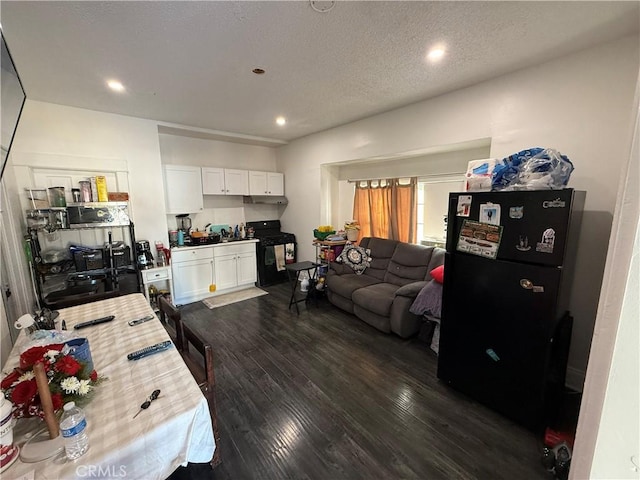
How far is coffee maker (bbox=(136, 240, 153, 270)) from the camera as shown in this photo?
3.44 m

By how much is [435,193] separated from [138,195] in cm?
407

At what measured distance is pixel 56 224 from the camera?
9.00 feet

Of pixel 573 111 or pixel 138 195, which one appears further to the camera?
pixel 138 195

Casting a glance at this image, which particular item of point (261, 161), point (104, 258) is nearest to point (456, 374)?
point (104, 258)

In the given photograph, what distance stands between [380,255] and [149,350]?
3056 mm

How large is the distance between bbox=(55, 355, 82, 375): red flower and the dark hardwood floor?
100 cm

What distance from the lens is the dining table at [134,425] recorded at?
84 centimetres

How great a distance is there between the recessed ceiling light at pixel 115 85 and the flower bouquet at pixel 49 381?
2.49 metres

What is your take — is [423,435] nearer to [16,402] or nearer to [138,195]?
[16,402]

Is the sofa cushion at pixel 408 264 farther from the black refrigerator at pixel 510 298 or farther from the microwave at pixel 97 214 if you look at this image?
the microwave at pixel 97 214

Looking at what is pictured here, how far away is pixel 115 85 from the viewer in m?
2.50

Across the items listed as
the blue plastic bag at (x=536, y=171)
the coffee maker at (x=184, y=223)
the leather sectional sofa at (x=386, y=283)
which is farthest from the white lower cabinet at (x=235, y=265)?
the blue plastic bag at (x=536, y=171)

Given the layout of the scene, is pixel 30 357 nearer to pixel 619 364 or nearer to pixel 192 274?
pixel 619 364

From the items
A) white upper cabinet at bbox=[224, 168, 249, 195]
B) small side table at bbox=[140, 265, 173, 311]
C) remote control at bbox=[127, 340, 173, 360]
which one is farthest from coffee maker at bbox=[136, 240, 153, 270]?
remote control at bbox=[127, 340, 173, 360]
